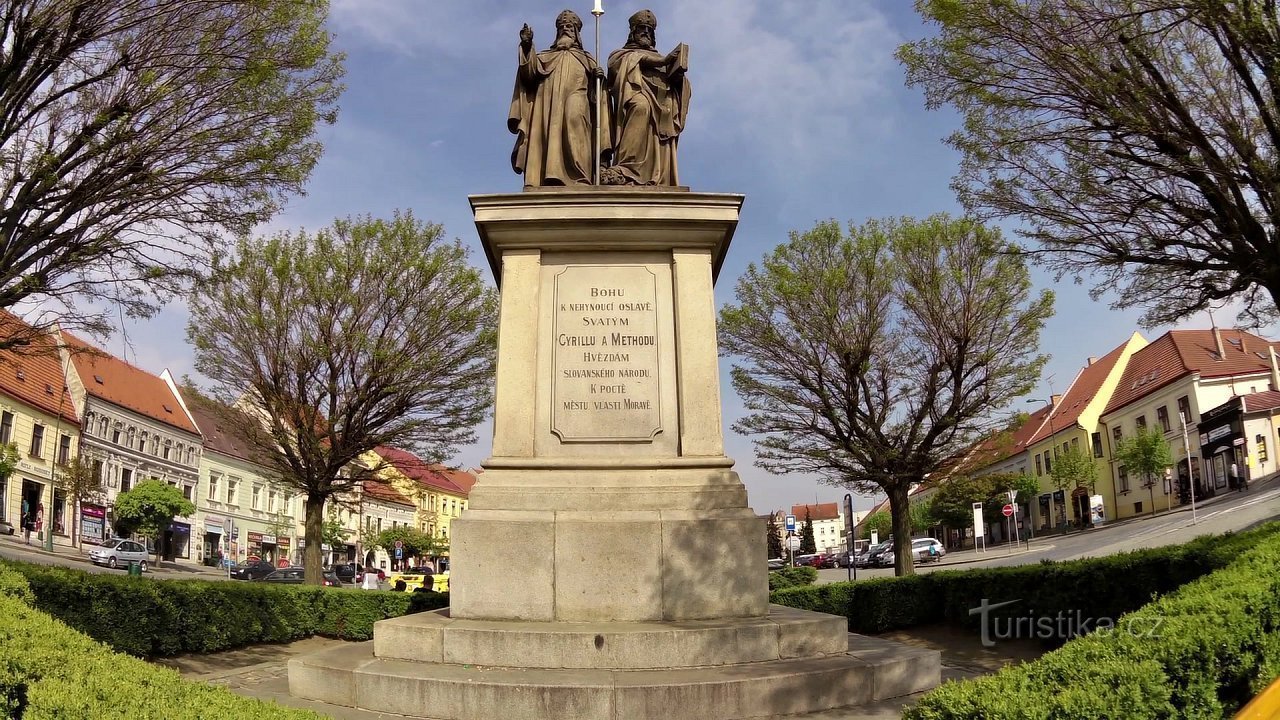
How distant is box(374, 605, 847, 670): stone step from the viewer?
248 inches

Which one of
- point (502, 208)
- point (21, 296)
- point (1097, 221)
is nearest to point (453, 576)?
point (502, 208)

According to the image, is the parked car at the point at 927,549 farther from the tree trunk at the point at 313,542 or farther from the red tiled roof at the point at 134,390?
the red tiled roof at the point at 134,390

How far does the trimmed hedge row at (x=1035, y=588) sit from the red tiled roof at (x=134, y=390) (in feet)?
157

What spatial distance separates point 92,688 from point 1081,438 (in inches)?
2657

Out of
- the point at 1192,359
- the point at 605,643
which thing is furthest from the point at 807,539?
the point at 605,643

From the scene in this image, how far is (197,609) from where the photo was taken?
444 inches

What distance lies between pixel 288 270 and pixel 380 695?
15989 millimetres

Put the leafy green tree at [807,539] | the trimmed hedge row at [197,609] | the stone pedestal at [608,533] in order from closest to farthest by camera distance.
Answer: the stone pedestal at [608,533], the trimmed hedge row at [197,609], the leafy green tree at [807,539]

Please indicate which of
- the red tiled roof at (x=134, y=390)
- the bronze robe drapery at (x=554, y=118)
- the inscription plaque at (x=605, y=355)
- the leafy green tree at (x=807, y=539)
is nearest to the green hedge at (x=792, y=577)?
the inscription plaque at (x=605, y=355)

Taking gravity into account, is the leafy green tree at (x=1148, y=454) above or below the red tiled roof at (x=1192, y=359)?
below

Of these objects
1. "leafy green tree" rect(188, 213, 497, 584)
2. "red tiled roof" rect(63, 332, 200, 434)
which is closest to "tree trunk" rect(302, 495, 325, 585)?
"leafy green tree" rect(188, 213, 497, 584)

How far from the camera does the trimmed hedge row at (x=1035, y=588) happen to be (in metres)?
9.77

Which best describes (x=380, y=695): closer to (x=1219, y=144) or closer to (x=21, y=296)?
(x=21, y=296)

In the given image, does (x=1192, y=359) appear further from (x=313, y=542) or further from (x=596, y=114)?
(x=596, y=114)
